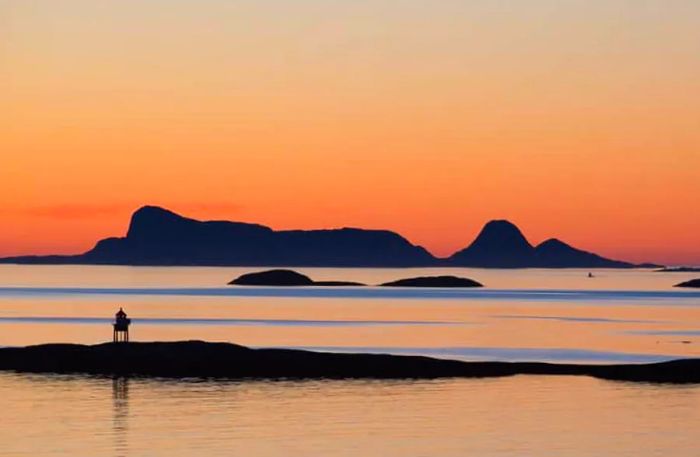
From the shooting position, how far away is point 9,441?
44.1m

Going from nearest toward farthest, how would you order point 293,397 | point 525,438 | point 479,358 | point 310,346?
point 525,438, point 293,397, point 479,358, point 310,346

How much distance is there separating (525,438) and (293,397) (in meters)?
14.5

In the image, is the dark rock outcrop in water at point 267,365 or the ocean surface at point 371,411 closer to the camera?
the ocean surface at point 371,411

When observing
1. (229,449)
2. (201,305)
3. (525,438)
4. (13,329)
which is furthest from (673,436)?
(201,305)

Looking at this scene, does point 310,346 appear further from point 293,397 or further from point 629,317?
point 629,317

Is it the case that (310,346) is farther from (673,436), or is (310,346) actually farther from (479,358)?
(673,436)

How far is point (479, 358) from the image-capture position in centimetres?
8219

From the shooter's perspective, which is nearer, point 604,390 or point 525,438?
point 525,438

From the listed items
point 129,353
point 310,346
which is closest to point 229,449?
point 129,353

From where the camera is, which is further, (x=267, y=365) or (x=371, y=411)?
(x=267, y=365)

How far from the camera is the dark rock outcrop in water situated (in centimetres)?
6831

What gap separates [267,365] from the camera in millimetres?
70000

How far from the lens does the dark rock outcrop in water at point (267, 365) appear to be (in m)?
68.3

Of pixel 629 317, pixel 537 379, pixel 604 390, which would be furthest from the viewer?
pixel 629 317
